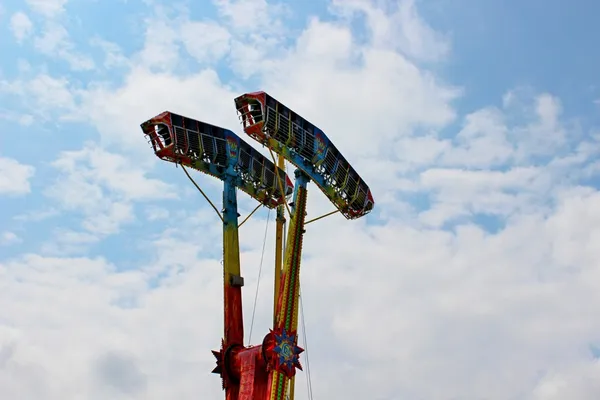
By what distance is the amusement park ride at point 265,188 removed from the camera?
3625cm

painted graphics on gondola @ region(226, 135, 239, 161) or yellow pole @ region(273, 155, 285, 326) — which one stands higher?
painted graphics on gondola @ region(226, 135, 239, 161)

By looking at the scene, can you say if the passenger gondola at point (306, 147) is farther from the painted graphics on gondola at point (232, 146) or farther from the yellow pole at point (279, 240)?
the painted graphics on gondola at point (232, 146)

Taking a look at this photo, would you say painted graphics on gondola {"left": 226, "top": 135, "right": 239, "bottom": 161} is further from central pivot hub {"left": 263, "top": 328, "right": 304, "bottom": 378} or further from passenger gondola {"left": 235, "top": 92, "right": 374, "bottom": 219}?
central pivot hub {"left": 263, "top": 328, "right": 304, "bottom": 378}

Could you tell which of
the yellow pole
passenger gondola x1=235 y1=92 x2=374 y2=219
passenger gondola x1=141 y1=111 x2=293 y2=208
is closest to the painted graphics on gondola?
passenger gondola x1=141 y1=111 x2=293 y2=208

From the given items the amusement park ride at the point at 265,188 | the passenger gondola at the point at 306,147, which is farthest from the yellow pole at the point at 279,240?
the passenger gondola at the point at 306,147

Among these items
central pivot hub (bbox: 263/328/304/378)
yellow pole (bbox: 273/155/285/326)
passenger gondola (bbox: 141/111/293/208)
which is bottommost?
central pivot hub (bbox: 263/328/304/378)

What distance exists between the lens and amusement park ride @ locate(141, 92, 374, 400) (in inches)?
1427

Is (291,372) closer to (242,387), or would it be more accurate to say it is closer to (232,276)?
(242,387)

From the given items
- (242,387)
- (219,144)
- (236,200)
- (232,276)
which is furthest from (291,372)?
(219,144)

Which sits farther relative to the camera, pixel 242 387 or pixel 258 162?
pixel 258 162

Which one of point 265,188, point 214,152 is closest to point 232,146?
point 214,152

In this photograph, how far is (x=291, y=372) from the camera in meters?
36.3

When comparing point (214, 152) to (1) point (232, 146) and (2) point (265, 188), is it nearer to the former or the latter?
(1) point (232, 146)

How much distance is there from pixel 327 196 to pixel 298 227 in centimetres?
364
